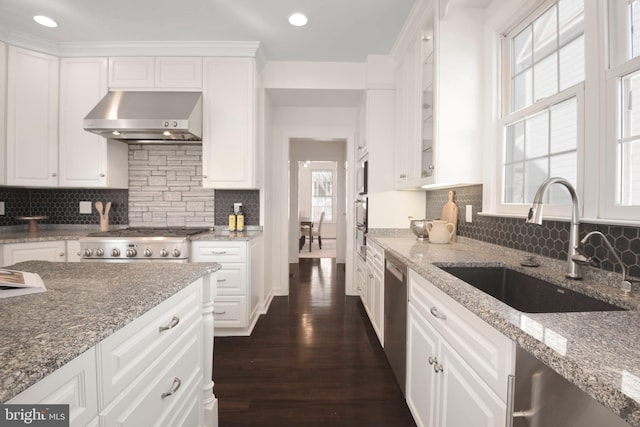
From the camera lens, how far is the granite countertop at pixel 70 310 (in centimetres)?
57

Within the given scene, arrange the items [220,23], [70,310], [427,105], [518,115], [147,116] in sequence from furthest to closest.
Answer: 1. [147,116]
2. [220,23]
3. [427,105]
4. [518,115]
5. [70,310]

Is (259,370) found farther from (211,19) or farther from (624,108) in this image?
(211,19)

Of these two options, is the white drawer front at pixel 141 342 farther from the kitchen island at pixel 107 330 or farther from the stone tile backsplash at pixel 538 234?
the stone tile backsplash at pixel 538 234

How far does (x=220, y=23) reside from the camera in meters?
2.63

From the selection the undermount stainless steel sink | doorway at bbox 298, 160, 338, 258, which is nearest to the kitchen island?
the undermount stainless steel sink

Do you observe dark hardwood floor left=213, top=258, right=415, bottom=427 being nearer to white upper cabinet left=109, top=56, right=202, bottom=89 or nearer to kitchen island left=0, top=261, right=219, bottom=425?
kitchen island left=0, top=261, right=219, bottom=425

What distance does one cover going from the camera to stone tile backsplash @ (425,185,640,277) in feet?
3.86

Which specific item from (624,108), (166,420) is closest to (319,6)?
(624,108)

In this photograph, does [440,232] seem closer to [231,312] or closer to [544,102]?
[544,102]

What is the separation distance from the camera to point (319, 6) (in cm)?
239

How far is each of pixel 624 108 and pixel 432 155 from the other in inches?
42.0

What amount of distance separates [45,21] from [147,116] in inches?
42.4

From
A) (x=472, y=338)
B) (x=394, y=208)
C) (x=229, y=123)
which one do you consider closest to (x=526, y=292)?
(x=472, y=338)

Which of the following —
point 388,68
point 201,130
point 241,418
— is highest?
point 388,68
